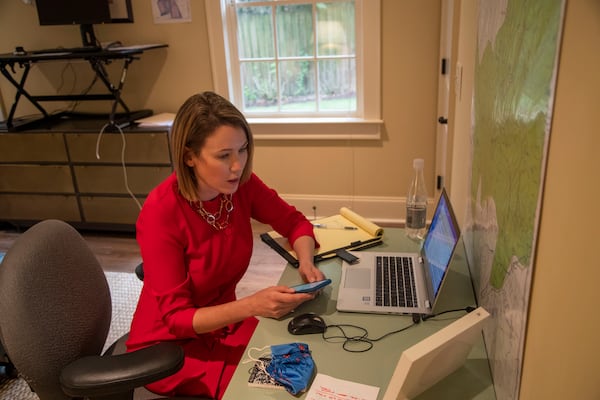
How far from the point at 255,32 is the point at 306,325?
261 centimetres

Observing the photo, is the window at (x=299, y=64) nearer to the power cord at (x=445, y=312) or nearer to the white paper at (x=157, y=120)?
the white paper at (x=157, y=120)

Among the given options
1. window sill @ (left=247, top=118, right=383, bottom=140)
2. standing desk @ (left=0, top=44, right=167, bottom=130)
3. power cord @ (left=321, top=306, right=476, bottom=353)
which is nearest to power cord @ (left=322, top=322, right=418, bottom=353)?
power cord @ (left=321, top=306, right=476, bottom=353)

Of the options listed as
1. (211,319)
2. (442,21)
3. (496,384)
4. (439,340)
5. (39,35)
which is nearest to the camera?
(439,340)

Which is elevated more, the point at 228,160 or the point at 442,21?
the point at 442,21

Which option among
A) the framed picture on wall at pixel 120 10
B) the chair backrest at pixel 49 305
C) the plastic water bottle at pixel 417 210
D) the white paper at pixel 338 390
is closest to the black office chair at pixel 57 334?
the chair backrest at pixel 49 305

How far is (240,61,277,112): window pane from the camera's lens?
339 centimetres

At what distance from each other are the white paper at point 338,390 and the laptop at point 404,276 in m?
0.27

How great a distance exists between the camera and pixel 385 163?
3350 mm

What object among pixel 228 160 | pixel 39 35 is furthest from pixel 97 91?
pixel 228 160

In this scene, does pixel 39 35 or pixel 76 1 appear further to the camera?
pixel 39 35

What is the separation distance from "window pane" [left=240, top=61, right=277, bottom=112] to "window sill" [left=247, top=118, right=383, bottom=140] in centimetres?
11

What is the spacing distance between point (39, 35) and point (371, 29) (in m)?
2.41

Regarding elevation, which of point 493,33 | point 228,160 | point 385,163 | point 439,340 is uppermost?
point 493,33

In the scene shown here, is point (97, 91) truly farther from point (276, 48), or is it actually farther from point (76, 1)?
point (276, 48)
